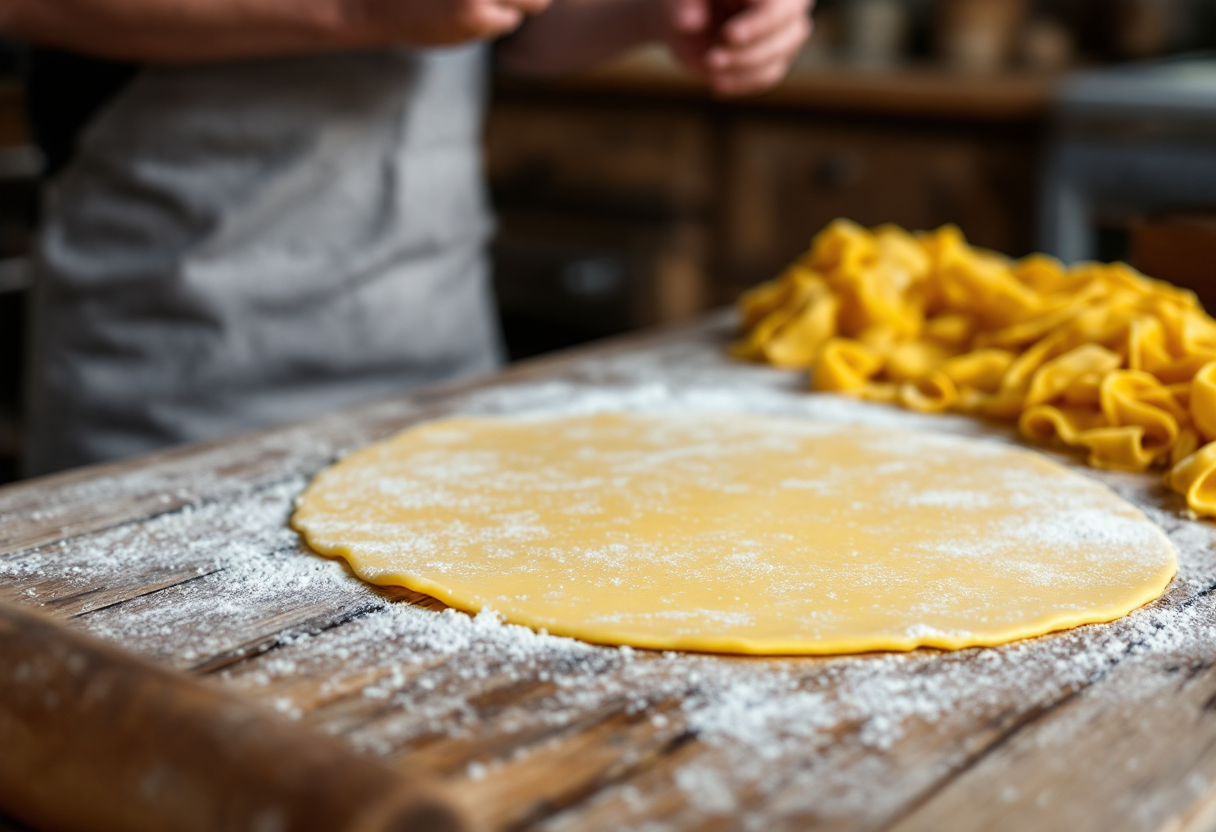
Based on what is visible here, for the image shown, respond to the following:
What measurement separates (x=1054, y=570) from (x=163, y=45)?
91 cm

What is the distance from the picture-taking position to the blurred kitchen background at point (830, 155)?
2.37m

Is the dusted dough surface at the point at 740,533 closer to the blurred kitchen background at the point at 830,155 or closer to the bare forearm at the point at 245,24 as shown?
the bare forearm at the point at 245,24

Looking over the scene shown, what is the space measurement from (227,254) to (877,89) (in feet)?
5.74

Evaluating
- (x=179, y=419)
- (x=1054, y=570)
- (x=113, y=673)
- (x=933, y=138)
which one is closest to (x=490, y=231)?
(x=179, y=419)

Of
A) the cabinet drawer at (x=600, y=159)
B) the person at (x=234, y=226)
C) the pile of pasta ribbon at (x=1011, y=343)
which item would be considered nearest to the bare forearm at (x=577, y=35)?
the person at (x=234, y=226)

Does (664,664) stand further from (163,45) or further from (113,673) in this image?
(163,45)

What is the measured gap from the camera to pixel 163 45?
1.14 metres

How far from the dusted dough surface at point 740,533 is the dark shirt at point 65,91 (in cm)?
54

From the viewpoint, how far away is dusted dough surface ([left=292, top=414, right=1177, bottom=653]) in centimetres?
69

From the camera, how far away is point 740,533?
0.82 metres

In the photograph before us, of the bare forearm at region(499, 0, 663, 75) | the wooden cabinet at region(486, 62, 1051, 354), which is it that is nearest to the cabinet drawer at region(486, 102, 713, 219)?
the wooden cabinet at region(486, 62, 1051, 354)

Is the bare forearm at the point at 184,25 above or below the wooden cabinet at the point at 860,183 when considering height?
above

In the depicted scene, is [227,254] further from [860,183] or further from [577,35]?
[860,183]

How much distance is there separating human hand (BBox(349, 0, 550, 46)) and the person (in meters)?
0.15
